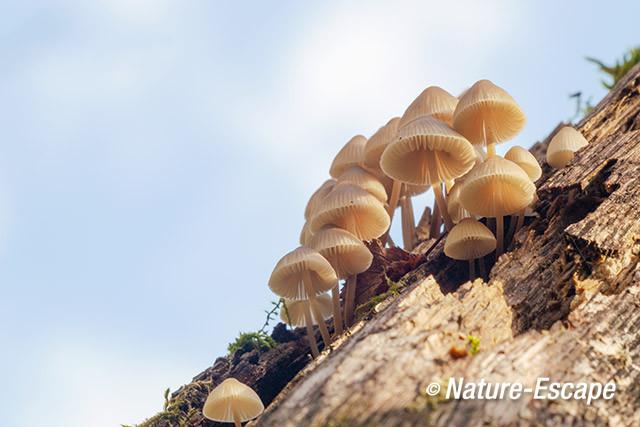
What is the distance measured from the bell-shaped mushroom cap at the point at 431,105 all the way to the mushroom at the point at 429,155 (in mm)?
267

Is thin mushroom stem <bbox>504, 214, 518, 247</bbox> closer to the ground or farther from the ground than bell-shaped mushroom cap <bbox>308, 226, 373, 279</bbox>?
closer to the ground

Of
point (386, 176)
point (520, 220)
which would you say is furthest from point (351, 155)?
point (520, 220)

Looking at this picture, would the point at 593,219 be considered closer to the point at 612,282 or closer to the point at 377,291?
the point at 612,282

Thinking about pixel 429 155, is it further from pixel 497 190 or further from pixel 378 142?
pixel 497 190

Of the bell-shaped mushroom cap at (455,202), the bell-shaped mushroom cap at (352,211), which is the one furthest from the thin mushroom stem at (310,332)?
the bell-shaped mushroom cap at (455,202)

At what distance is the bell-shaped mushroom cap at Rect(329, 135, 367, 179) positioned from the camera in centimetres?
427

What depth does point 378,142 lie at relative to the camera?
3.96 meters

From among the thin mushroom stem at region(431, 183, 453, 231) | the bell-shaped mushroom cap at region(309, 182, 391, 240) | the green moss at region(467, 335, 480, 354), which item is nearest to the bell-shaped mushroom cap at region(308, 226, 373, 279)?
the bell-shaped mushroom cap at region(309, 182, 391, 240)

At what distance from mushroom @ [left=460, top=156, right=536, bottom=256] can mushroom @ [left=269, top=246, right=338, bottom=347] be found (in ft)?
3.23

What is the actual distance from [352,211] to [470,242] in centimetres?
84

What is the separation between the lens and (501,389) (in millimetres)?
1803

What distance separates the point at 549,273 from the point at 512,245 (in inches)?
21.1

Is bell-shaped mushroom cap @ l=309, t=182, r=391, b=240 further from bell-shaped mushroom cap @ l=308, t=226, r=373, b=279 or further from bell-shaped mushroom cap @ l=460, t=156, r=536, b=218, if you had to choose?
bell-shaped mushroom cap @ l=460, t=156, r=536, b=218

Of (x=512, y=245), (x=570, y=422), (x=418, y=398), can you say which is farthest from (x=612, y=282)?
(x=418, y=398)
